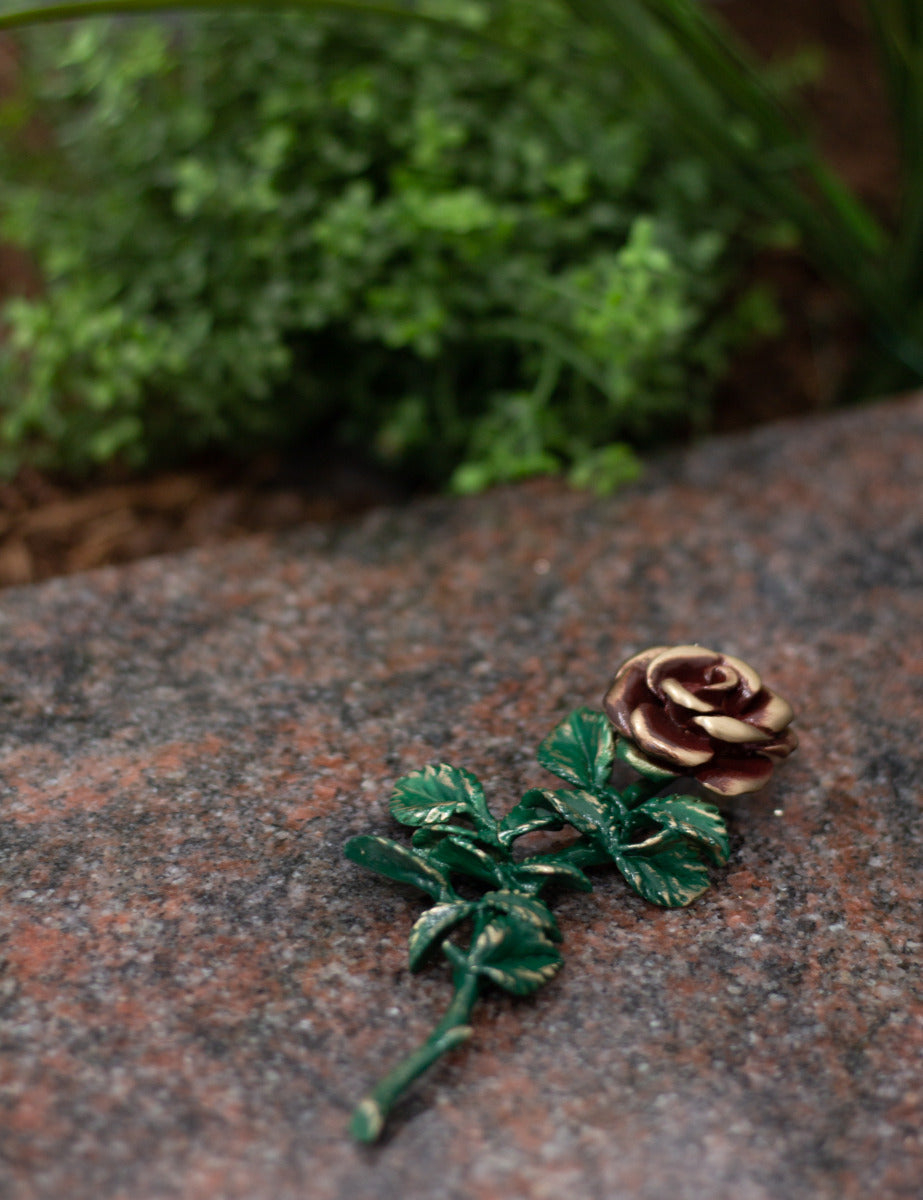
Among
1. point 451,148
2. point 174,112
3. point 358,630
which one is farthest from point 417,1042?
point 174,112

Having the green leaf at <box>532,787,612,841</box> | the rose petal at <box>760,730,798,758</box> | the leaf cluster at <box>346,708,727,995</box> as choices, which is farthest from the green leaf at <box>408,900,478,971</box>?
the rose petal at <box>760,730,798,758</box>

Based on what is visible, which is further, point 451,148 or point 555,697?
point 451,148

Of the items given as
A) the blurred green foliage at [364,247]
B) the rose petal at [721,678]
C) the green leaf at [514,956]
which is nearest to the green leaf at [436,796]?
the green leaf at [514,956]

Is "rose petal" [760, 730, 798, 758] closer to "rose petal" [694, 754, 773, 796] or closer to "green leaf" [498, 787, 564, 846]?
"rose petal" [694, 754, 773, 796]

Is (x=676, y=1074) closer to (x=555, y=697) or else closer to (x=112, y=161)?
(x=555, y=697)

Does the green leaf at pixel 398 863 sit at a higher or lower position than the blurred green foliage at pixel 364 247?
lower

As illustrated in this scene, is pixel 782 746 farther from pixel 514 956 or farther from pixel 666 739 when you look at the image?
pixel 514 956

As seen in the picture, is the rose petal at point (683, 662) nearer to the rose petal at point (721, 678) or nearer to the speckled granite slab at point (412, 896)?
the rose petal at point (721, 678)
